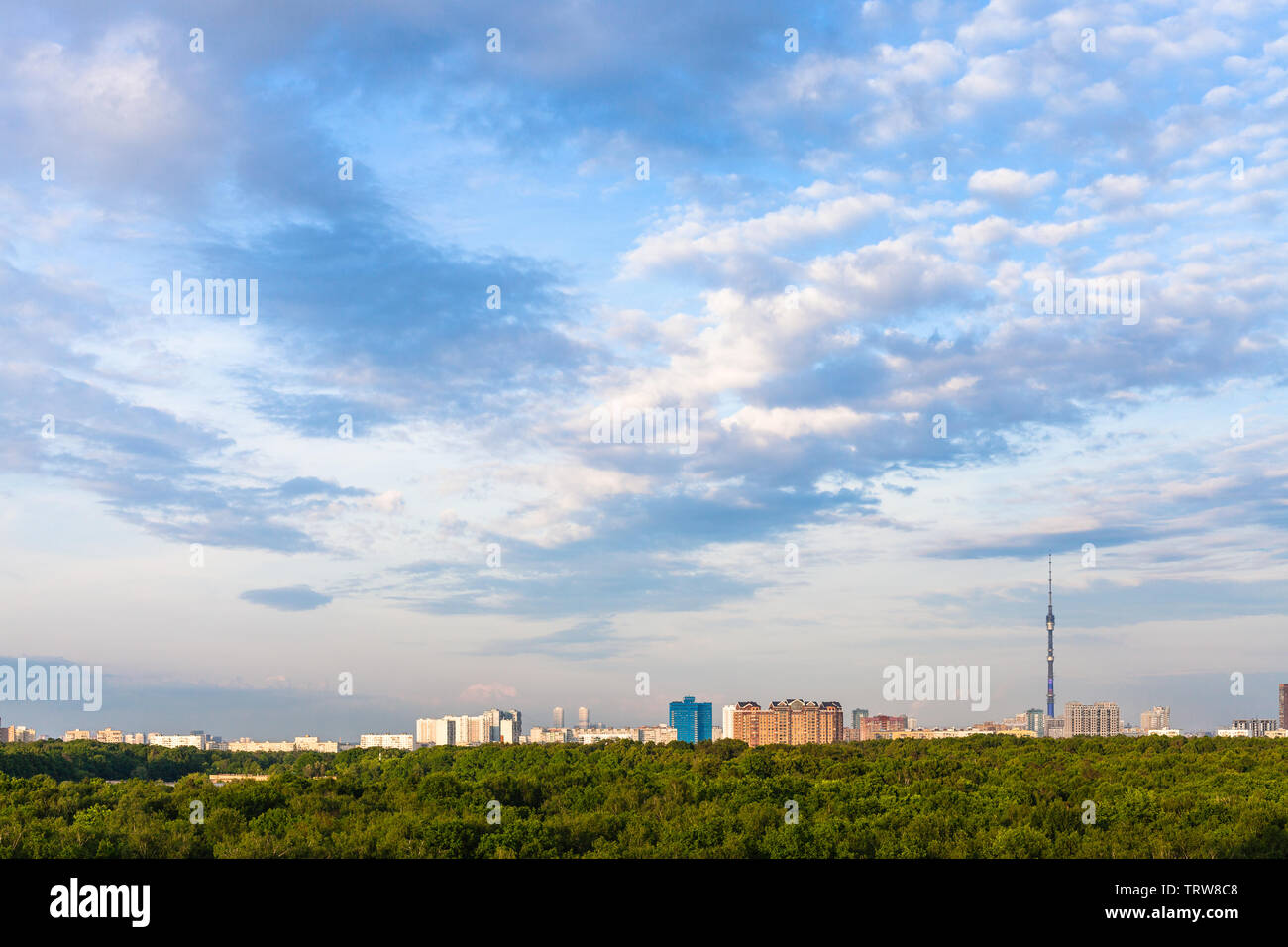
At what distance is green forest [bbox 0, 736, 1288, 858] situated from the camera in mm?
52969

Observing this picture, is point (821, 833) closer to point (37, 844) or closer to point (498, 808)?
point (498, 808)

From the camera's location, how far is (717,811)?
209 feet

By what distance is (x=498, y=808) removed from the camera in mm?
62562

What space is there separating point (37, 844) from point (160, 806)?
1600cm

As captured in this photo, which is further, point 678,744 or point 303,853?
point 678,744

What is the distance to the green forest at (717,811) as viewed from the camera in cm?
5297
